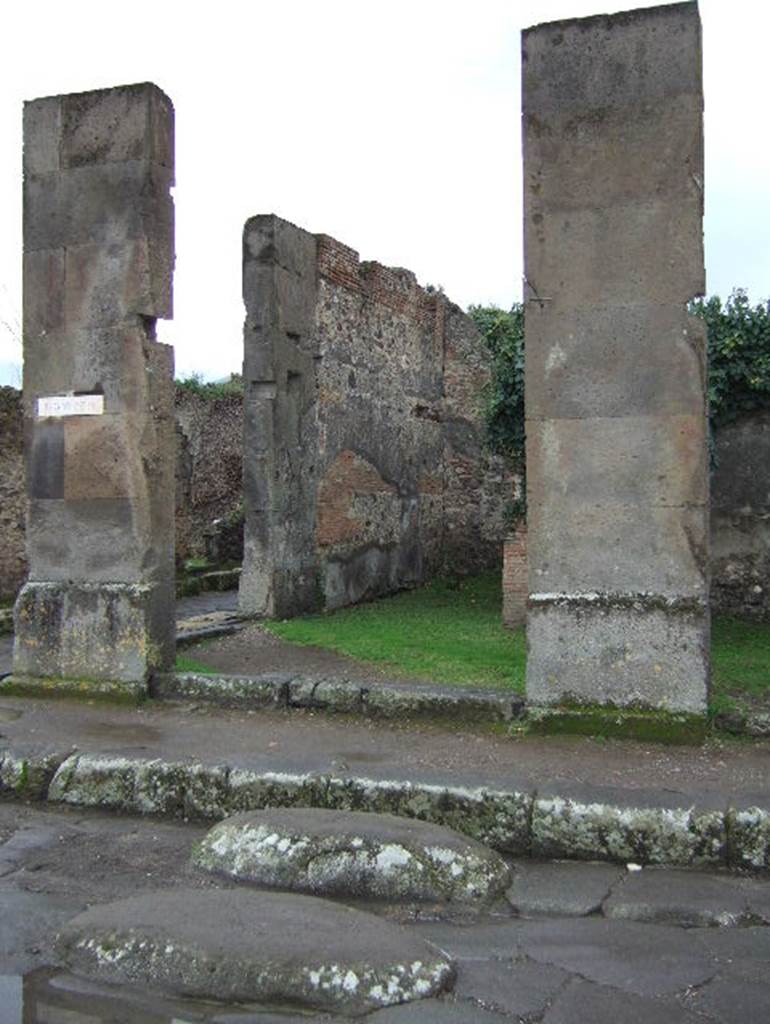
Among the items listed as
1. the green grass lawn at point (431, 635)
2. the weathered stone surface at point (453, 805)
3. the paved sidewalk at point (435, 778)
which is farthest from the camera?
the green grass lawn at point (431, 635)

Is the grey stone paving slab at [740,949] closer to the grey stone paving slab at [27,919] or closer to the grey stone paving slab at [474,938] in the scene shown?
the grey stone paving slab at [474,938]

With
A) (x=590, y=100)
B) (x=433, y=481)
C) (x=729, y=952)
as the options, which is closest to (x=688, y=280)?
(x=590, y=100)

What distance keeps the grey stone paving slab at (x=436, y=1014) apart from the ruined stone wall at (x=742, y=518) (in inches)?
333

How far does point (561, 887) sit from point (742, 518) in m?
7.32

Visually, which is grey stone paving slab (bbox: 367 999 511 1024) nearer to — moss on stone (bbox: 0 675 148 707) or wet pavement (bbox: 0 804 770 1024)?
wet pavement (bbox: 0 804 770 1024)

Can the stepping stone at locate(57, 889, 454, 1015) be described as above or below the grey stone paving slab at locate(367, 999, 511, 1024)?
above

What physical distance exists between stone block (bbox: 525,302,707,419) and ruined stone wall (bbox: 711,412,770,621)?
208 inches

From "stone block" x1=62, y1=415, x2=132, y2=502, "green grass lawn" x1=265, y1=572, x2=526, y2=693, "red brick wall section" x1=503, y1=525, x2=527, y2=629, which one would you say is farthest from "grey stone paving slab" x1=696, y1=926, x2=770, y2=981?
"red brick wall section" x1=503, y1=525, x2=527, y2=629

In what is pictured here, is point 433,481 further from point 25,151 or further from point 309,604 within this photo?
point 25,151

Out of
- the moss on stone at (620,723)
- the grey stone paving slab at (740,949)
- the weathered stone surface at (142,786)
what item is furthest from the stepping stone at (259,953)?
the moss on stone at (620,723)

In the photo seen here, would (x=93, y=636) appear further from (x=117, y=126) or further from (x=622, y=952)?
(x=622, y=952)

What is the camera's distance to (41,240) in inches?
293

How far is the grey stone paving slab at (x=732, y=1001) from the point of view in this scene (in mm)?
3221

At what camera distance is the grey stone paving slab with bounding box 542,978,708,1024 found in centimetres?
321
